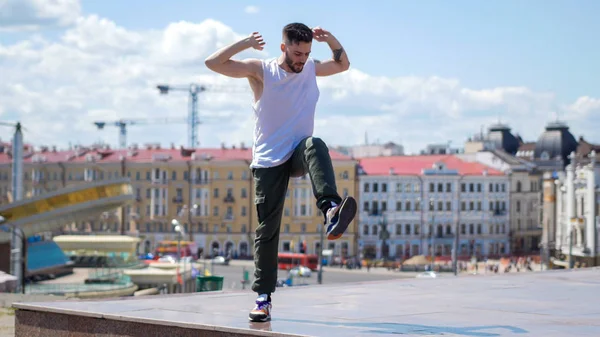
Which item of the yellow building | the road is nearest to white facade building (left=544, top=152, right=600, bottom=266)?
the road

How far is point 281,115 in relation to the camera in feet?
26.6

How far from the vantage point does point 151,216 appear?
110188 mm

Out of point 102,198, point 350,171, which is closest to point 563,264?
point 350,171

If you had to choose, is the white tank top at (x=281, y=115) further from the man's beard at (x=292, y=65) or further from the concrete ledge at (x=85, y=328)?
the concrete ledge at (x=85, y=328)

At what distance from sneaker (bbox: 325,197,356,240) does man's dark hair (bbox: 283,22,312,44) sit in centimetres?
125

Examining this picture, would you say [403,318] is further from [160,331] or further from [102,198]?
[102,198]

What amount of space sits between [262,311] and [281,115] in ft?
4.43

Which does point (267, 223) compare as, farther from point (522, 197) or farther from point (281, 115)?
point (522, 197)

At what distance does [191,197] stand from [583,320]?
102 metres

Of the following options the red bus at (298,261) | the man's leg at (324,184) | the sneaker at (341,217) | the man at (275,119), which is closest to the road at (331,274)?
the red bus at (298,261)

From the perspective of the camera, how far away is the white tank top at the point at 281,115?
26.5ft

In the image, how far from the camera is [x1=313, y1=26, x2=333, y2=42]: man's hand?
8.20m

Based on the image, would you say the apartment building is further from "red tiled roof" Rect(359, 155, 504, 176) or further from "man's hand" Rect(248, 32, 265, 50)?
"man's hand" Rect(248, 32, 265, 50)

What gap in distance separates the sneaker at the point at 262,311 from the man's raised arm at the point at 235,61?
155 centimetres
